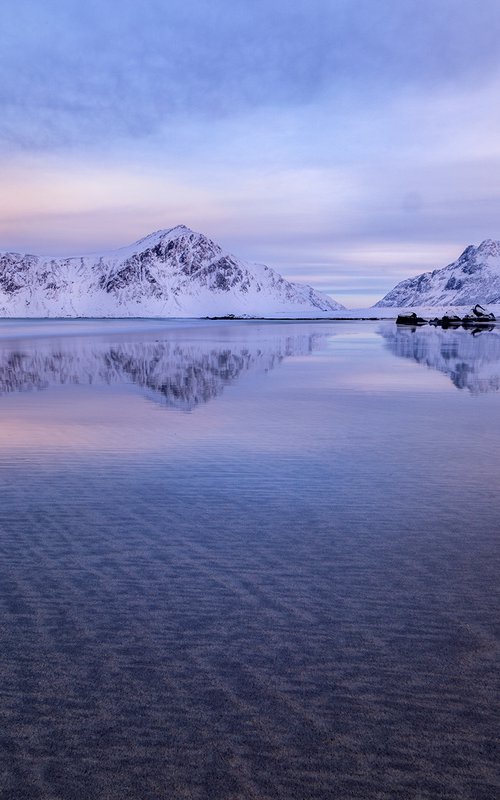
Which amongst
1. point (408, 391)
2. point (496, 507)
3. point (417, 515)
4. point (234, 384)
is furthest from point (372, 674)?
point (234, 384)

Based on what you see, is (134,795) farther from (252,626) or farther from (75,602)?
(75,602)

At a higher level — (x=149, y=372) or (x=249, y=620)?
(x=149, y=372)

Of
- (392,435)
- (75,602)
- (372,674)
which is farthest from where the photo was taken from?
(392,435)

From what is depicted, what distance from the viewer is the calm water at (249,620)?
14.8ft

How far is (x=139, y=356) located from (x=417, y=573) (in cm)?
3991

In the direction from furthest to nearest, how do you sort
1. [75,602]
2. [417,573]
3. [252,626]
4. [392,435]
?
[392,435] → [417,573] → [75,602] → [252,626]

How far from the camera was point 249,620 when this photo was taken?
20.9 feet

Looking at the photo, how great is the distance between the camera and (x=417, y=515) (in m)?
9.59

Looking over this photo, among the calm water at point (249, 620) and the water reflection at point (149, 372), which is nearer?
the calm water at point (249, 620)

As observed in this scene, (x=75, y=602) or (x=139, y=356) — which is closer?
(x=75, y=602)

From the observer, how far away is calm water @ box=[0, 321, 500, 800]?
4.52m

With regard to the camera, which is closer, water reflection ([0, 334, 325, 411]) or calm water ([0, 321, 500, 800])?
calm water ([0, 321, 500, 800])

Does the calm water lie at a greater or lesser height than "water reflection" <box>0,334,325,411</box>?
lesser

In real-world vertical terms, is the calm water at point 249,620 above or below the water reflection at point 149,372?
below
